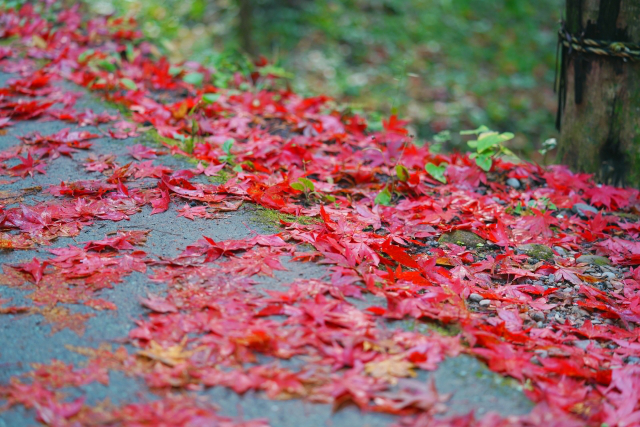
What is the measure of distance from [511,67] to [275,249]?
646 cm

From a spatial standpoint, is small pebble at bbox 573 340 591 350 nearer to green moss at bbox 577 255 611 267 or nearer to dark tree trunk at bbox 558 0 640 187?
green moss at bbox 577 255 611 267

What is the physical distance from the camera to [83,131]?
292 centimetres

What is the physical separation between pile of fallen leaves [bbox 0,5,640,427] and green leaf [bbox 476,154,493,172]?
0.06 metres

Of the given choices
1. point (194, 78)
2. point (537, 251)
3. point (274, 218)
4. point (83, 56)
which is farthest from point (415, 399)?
point (83, 56)

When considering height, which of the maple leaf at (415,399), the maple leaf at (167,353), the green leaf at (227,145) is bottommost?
the maple leaf at (415,399)

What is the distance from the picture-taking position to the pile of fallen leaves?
4.75 feet

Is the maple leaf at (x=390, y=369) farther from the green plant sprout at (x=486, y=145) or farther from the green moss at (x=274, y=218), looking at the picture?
the green plant sprout at (x=486, y=145)

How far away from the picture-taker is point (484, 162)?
2.84m

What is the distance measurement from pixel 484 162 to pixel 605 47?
0.82 meters

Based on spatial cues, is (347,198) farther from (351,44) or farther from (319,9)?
(319,9)

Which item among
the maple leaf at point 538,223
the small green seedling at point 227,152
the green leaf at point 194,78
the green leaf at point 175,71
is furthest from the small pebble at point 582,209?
the green leaf at point 175,71

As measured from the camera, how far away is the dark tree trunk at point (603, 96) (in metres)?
2.71

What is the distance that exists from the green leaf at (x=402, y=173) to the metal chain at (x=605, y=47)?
3.75ft

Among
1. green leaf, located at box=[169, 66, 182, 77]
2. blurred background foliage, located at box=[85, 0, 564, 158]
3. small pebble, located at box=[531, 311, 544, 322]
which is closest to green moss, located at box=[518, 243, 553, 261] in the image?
small pebble, located at box=[531, 311, 544, 322]
